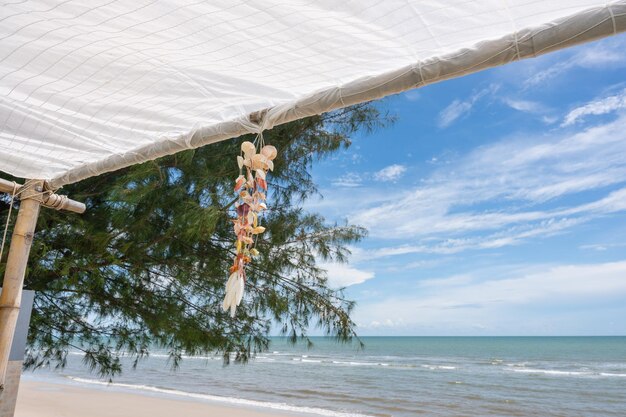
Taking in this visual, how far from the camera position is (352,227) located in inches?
121

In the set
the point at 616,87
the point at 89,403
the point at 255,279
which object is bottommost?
the point at 89,403

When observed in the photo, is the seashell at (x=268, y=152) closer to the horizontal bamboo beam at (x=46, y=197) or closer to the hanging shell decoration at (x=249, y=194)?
the hanging shell decoration at (x=249, y=194)

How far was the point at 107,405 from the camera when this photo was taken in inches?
277

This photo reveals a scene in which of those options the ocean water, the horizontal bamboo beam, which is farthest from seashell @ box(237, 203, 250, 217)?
the ocean water

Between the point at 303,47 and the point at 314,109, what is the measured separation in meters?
0.14

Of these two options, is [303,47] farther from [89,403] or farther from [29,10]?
[89,403]

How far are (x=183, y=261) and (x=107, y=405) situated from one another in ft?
17.9

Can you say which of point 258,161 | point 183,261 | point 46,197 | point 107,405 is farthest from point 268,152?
point 107,405

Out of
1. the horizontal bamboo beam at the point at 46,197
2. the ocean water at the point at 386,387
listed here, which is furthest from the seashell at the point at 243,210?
the ocean water at the point at 386,387

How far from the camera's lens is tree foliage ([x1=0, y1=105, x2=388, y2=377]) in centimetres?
250

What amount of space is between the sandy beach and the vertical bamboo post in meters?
5.03

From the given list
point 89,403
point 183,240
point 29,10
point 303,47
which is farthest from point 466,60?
point 89,403

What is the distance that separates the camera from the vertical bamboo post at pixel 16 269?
4.43 feet

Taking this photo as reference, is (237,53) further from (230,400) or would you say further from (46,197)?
(230,400)
